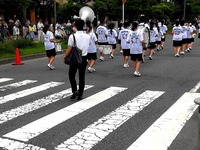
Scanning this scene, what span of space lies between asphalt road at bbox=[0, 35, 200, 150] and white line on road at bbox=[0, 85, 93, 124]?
0.08 meters

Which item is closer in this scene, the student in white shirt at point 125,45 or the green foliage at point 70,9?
the student in white shirt at point 125,45

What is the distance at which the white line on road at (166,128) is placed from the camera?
4875 millimetres

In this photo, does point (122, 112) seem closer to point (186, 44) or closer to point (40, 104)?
point (40, 104)

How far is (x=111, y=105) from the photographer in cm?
715

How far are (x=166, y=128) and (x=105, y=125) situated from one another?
1030 millimetres

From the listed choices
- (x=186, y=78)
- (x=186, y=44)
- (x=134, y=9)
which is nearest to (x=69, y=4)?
(x=134, y=9)

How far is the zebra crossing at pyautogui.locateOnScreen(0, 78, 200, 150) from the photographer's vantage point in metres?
4.93

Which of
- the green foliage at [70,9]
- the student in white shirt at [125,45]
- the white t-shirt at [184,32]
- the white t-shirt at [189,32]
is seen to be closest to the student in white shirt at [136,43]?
the student in white shirt at [125,45]

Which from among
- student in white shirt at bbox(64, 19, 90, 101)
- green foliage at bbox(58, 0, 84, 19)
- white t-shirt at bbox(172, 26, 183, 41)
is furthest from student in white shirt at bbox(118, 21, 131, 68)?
green foliage at bbox(58, 0, 84, 19)

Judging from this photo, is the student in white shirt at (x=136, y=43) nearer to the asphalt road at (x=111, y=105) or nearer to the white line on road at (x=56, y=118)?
the asphalt road at (x=111, y=105)

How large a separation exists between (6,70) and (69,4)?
1810 cm

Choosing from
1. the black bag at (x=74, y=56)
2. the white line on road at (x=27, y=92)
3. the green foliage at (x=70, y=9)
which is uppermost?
the green foliage at (x=70, y=9)

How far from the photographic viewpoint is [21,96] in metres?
8.16

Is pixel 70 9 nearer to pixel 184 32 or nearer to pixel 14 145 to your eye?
pixel 184 32
